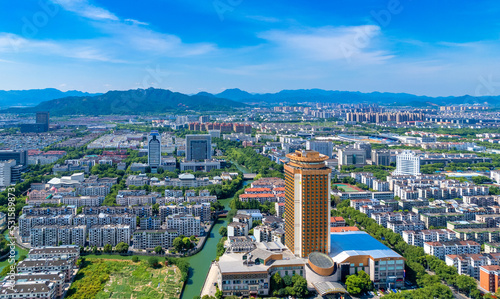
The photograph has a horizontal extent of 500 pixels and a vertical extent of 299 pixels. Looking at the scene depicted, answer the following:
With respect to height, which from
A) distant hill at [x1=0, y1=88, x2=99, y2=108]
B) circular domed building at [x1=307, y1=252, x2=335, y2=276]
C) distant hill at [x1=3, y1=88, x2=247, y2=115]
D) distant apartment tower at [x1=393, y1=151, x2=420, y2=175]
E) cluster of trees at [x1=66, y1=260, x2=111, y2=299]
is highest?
distant hill at [x1=0, y1=88, x2=99, y2=108]

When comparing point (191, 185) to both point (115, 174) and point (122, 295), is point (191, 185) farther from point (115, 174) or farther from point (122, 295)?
point (122, 295)

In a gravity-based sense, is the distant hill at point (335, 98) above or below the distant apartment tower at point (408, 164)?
above

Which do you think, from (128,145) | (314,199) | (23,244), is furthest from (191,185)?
(128,145)

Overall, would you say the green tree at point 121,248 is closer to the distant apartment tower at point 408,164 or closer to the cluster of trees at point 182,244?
the cluster of trees at point 182,244

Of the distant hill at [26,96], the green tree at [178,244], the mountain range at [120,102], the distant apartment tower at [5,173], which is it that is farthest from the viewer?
the distant hill at [26,96]

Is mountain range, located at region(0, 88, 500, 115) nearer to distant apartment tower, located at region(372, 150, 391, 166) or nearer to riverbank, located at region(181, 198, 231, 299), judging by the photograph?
distant apartment tower, located at region(372, 150, 391, 166)

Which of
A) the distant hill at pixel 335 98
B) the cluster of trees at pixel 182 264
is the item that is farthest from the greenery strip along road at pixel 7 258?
the distant hill at pixel 335 98

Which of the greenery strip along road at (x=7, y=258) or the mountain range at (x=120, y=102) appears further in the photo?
the mountain range at (x=120, y=102)

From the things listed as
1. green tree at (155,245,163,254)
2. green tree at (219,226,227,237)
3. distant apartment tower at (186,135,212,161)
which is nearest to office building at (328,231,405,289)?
green tree at (219,226,227,237)
